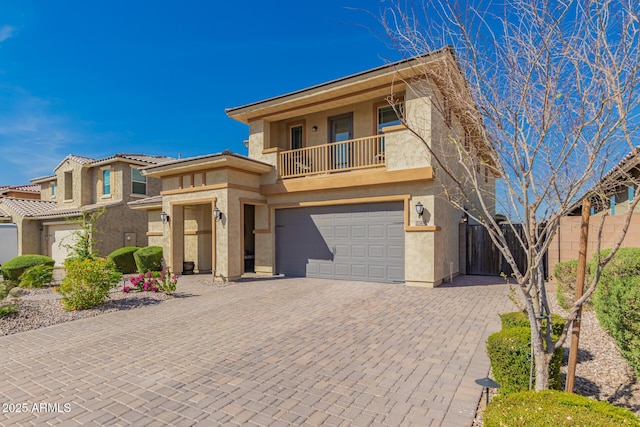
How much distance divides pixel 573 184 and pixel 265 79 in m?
14.3

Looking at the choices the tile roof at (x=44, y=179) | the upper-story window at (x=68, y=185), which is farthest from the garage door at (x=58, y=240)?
the tile roof at (x=44, y=179)

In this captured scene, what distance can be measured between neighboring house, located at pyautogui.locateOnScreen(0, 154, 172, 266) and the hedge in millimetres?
20126

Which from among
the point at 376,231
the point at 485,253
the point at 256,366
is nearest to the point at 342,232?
the point at 376,231

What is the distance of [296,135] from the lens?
13.9 metres

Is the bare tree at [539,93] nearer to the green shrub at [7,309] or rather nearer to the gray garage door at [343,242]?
the gray garage door at [343,242]

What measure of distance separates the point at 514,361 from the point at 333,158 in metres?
9.92

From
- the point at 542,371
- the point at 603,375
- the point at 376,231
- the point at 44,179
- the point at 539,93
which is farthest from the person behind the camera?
the point at 44,179

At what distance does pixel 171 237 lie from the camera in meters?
12.9

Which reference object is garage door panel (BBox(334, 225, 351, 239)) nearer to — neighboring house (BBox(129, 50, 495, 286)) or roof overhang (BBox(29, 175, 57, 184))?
neighboring house (BBox(129, 50, 495, 286))

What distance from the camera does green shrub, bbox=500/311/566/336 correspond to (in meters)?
3.93

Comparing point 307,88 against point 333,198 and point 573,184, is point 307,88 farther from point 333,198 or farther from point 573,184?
point 573,184

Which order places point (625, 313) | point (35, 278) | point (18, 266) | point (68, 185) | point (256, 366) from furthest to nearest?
point (68, 185), point (18, 266), point (35, 278), point (256, 366), point (625, 313)

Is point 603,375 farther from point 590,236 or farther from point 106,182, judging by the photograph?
point 106,182

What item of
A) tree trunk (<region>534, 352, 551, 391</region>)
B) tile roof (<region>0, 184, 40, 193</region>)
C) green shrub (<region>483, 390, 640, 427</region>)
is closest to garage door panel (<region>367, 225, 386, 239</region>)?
tree trunk (<region>534, 352, 551, 391</region>)
